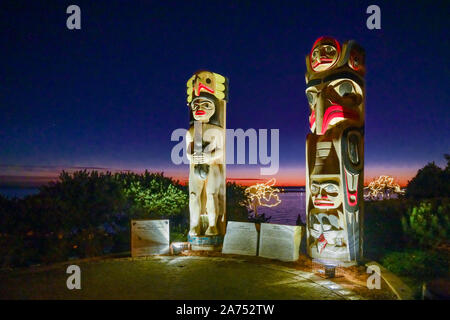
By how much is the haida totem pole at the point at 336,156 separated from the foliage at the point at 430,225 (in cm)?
271

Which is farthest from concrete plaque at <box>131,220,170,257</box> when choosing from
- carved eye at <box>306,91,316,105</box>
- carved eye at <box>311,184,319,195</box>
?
carved eye at <box>306,91,316,105</box>

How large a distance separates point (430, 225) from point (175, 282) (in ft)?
25.9

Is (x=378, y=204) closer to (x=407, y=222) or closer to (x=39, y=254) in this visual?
(x=407, y=222)

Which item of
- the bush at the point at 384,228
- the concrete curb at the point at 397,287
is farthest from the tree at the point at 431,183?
the concrete curb at the point at 397,287

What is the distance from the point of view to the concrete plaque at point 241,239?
10.3 m

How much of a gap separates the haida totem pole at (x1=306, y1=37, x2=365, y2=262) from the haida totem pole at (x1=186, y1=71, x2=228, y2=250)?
341cm

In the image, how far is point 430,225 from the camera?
10141mm

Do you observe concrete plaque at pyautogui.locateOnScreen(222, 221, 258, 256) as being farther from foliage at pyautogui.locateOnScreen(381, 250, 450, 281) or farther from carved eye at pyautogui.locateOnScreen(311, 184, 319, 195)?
foliage at pyautogui.locateOnScreen(381, 250, 450, 281)

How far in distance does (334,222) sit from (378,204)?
6.27 m

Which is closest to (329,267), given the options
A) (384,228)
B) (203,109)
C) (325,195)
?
(325,195)

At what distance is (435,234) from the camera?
10.0 m

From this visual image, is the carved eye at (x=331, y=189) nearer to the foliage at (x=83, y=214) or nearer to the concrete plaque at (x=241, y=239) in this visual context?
the concrete plaque at (x=241, y=239)

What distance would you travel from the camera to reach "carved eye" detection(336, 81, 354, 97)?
8859 mm
